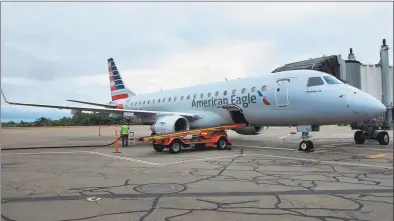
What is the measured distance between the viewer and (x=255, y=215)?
17.2ft

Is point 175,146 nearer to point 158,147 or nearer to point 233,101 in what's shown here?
point 158,147

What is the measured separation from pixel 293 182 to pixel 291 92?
8.61m

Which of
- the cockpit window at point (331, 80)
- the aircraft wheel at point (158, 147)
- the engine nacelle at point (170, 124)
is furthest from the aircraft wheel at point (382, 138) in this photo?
the aircraft wheel at point (158, 147)

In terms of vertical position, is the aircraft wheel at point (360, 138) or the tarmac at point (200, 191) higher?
the aircraft wheel at point (360, 138)

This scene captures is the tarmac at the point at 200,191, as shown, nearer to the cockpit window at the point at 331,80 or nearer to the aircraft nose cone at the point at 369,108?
the aircraft nose cone at the point at 369,108

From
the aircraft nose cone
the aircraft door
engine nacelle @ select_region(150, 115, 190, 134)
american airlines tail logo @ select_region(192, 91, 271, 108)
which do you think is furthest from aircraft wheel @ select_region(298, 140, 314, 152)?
engine nacelle @ select_region(150, 115, 190, 134)

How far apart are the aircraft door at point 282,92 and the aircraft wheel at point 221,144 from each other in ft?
9.89

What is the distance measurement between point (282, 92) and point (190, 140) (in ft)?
15.6

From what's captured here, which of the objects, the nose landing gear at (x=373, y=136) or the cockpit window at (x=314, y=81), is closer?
the cockpit window at (x=314, y=81)

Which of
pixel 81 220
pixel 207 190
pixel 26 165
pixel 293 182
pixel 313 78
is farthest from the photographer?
pixel 313 78

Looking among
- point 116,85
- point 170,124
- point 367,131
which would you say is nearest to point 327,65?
point 367,131

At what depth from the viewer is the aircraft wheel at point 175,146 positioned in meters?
15.0

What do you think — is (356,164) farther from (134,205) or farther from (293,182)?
(134,205)

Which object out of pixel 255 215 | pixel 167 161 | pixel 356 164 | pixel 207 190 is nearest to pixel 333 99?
pixel 356 164
